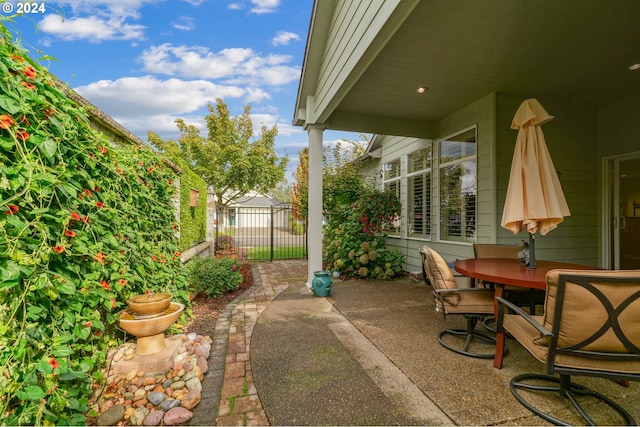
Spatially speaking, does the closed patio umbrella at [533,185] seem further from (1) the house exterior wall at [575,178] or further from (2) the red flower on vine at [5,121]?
(2) the red flower on vine at [5,121]

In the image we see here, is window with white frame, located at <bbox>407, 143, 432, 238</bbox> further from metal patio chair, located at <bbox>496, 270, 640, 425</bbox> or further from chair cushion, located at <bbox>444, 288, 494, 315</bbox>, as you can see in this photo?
metal patio chair, located at <bbox>496, 270, 640, 425</bbox>

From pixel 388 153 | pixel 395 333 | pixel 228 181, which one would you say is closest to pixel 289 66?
pixel 228 181

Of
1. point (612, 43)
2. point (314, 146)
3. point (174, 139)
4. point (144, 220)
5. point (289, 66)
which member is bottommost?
point (144, 220)

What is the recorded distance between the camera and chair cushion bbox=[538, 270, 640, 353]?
1.63m

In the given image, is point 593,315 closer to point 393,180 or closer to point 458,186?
point 458,186

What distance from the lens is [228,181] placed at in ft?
47.6

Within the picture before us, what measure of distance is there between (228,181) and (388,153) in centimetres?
940

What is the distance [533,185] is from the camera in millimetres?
2797

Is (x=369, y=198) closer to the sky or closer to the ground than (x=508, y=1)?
closer to the ground

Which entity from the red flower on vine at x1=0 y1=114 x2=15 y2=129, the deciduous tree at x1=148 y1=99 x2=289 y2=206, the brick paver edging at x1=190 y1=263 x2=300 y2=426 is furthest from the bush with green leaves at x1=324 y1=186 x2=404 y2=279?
the deciduous tree at x1=148 y1=99 x2=289 y2=206

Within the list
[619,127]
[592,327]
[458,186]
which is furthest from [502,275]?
[619,127]

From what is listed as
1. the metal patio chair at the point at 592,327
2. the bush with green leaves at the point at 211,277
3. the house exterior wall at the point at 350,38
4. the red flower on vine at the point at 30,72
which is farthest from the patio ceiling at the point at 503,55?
the bush with green leaves at the point at 211,277

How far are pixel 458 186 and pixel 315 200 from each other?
8.74 ft

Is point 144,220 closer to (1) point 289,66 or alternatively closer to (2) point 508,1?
(2) point 508,1
